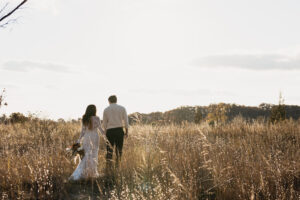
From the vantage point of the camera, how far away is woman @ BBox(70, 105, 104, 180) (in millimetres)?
6938

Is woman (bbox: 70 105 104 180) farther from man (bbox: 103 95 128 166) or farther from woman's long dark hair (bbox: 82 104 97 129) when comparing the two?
man (bbox: 103 95 128 166)

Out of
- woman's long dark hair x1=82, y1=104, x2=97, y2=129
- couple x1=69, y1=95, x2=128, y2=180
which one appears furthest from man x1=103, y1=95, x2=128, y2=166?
woman's long dark hair x1=82, y1=104, x2=97, y2=129

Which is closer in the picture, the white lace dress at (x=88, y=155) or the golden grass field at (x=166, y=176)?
the golden grass field at (x=166, y=176)

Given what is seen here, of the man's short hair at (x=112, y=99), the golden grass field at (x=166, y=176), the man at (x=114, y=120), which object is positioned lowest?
the golden grass field at (x=166, y=176)

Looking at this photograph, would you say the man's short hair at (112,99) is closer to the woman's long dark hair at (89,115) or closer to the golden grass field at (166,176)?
the woman's long dark hair at (89,115)

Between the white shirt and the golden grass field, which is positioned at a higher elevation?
the white shirt

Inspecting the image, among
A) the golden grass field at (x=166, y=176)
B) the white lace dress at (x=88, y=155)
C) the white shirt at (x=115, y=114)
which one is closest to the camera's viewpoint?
the golden grass field at (x=166, y=176)

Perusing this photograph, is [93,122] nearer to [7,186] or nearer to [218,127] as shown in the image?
[7,186]

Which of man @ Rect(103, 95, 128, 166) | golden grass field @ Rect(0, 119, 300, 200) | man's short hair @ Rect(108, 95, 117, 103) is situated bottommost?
golden grass field @ Rect(0, 119, 300, 200)

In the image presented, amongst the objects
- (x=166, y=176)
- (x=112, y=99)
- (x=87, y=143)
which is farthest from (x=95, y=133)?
(x=166, y=176)

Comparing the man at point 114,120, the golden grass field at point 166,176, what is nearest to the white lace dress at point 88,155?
the golden grass field at point 166,176

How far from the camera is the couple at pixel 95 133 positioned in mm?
7004

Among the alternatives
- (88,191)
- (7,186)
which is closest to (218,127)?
(88,191)

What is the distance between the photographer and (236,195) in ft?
16.0
